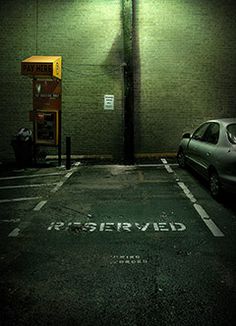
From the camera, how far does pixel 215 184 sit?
22.9 feet

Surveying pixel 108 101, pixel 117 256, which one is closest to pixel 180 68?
pixel 108 101

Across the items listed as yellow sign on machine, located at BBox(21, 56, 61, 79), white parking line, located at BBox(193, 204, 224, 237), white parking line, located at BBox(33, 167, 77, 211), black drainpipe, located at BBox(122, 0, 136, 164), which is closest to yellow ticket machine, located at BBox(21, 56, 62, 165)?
yellow sign on machine, located at BBox(21, 56, 61, 79)

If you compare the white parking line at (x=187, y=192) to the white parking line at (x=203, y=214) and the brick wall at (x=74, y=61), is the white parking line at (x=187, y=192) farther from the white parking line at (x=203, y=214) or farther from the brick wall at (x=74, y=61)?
the brick wall at (x=74, y=61)

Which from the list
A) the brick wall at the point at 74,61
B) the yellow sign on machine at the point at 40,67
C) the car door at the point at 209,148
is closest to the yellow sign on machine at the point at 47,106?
the yellow sign on machine at the point at 40,67

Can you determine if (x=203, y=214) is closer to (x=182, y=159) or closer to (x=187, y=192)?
(x=187, y=192)

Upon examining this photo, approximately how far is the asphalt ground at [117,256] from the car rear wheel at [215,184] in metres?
0.18

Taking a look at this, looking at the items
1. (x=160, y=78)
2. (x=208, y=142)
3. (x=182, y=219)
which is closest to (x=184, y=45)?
(x=160, y=78)

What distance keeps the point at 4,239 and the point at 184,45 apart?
1052cm

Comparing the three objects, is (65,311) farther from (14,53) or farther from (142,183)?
(14,53)

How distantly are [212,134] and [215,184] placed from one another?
1.32 m

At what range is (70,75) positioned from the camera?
12.7m

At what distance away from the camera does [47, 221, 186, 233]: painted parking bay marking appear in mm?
5353

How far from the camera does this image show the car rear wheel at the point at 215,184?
6.78 metres

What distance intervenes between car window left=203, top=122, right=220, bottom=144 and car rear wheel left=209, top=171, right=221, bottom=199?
29.1 inches
